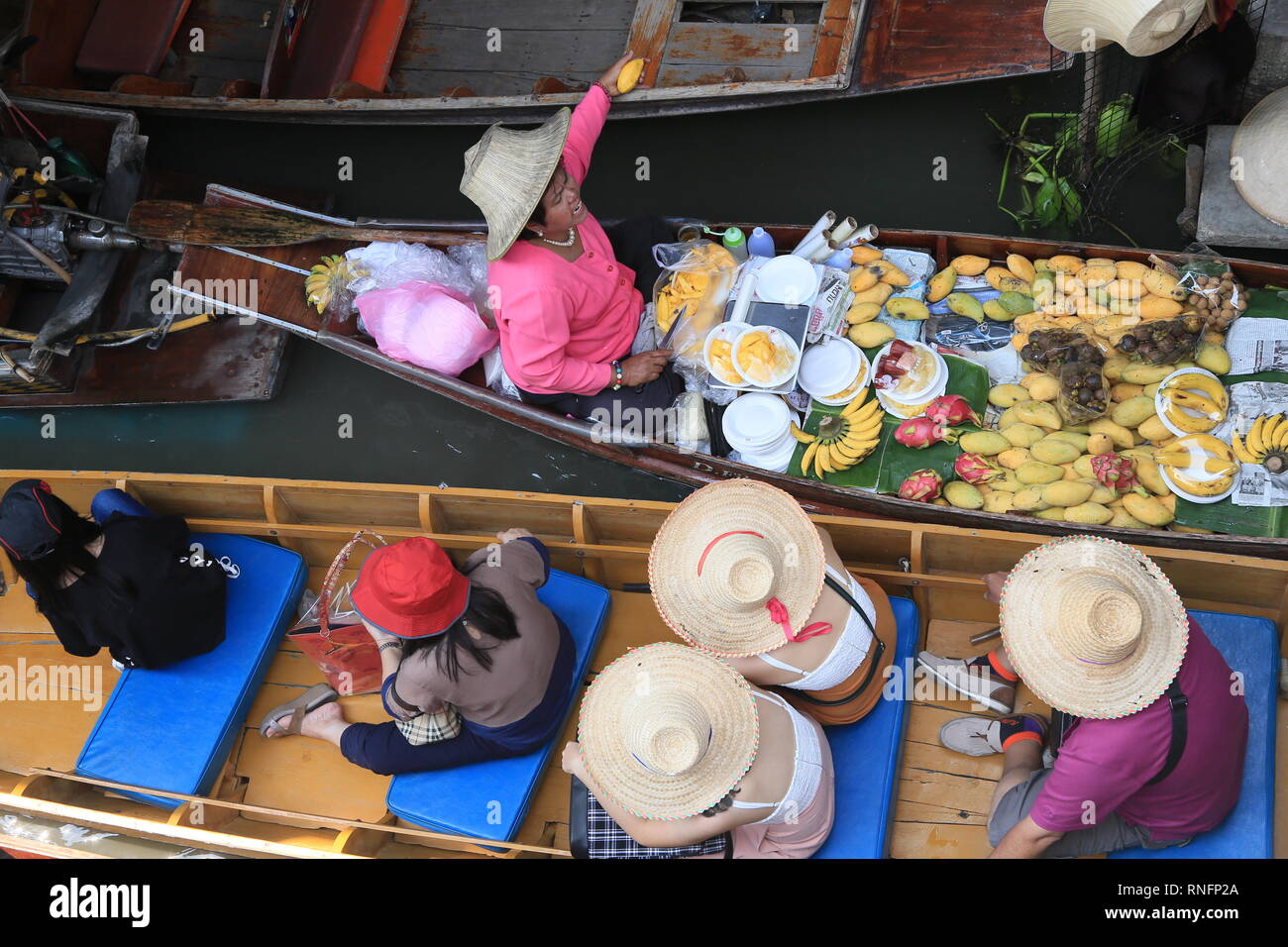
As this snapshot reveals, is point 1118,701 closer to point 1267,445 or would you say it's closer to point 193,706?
point 1267,445

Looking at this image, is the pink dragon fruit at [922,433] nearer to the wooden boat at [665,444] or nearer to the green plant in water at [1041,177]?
the wooden boat at [665,444]

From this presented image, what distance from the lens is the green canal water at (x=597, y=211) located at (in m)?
5.62

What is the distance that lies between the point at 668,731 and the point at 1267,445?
2.62 m

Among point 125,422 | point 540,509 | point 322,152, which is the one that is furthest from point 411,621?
point 322,152

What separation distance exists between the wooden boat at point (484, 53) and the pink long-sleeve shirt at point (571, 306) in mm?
926

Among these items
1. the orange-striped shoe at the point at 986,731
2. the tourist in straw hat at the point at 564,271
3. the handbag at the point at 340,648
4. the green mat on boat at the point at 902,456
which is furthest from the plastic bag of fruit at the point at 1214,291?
the handbag at the point at 340,648

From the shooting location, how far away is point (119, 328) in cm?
568

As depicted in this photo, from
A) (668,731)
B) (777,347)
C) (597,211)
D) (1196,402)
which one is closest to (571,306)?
(777,347)

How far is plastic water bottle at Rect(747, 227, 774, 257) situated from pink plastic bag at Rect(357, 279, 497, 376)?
1.23 m

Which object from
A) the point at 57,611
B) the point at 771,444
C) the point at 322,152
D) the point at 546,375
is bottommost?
the point at 57,611

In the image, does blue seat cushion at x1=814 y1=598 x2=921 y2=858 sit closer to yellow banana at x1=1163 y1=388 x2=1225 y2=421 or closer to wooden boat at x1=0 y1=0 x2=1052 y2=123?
yellow banana at x1=1163 y1=388 x2=1225 y2=421

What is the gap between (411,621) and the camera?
3266mm

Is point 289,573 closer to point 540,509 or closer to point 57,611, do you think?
point 57,611

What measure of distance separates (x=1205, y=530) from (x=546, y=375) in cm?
263
